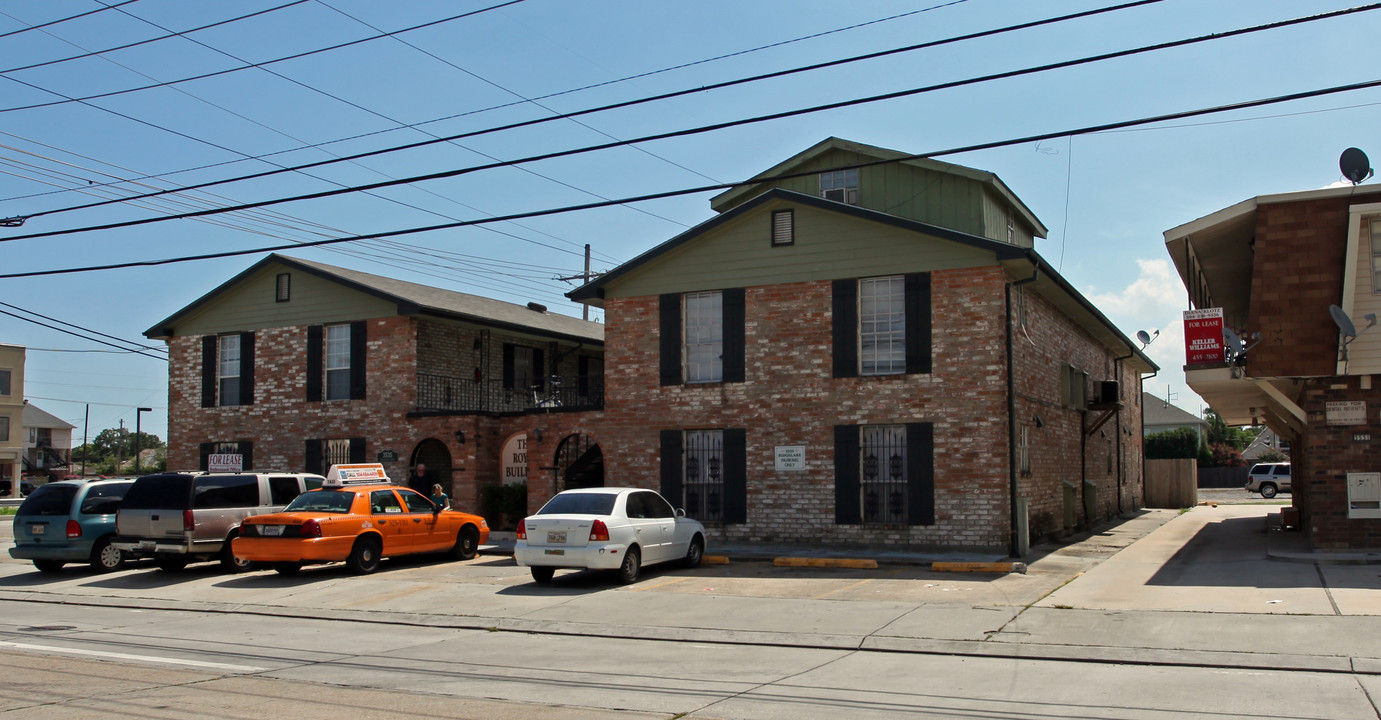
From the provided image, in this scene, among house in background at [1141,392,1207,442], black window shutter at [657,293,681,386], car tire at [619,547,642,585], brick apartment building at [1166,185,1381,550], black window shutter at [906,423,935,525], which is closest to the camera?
car tire at [619,547,642,585]

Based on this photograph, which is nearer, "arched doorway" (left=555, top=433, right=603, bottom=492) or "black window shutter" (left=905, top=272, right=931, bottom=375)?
"black window shutter" (left=905, top=272, right=931, bottom=375)

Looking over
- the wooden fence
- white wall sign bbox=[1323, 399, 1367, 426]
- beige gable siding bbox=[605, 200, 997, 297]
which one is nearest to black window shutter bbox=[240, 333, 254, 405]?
beige gable siding bbox=[605, 200, 997, 297]

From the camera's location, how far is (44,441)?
8769 centimetres

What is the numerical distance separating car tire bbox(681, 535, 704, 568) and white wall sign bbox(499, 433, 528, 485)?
314 inches

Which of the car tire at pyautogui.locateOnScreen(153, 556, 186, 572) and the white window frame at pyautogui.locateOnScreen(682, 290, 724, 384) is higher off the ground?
the white window frame at pyautogui.locateOnScreen(682, 290, 724, 384)

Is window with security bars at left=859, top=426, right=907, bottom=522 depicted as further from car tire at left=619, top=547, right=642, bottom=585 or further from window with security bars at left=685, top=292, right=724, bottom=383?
car tire at left=619, top=547, right=642, bottom=585

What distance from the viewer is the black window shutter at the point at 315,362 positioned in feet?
89.2

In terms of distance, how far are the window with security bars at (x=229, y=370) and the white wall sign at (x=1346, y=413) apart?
24991mm

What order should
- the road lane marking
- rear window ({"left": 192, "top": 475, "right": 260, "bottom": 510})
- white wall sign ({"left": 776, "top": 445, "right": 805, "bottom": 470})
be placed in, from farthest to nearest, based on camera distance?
1. white wall sign ({"left": 776, "top": 445, "right": 805, "bottom": 470})
2. rear window ({"left": 192, "top": 475, "right": 260, "bottom": 510})
3. the road lane marking

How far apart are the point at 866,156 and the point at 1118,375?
13.3 meters

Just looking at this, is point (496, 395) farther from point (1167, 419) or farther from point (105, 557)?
point (1167, 419)

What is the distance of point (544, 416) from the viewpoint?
949 inches

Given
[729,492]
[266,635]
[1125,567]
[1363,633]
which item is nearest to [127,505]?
[266,635]

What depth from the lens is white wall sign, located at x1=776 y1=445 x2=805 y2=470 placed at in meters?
20.9
